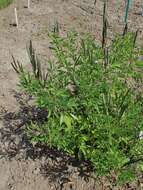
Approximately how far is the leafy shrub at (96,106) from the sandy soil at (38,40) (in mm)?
503

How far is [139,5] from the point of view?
6.89m

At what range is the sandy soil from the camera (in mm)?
3584

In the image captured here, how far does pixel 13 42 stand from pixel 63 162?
2523 mm

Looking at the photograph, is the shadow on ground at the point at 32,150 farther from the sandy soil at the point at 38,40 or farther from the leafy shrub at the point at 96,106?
the leafy shrub at the point at 96,106

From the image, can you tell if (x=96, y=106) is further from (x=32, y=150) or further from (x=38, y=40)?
(x=38, y=40)

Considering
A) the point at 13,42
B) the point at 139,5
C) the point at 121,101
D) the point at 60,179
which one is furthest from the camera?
the point at 139,5

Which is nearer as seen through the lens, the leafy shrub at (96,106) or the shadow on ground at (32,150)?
the leafy shrub at (96,106)

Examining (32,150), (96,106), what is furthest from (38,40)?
(96,106)

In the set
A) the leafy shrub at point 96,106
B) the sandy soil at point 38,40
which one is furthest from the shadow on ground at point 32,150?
the leafy shrub at point 96,106

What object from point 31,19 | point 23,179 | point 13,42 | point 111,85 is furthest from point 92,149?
point 31,19

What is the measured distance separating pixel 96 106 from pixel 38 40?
2964 millimetres

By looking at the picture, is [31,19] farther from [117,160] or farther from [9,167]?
[117,160]

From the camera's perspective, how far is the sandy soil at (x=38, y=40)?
3.58 meters

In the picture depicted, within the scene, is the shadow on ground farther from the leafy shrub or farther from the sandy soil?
the leafy shrub
